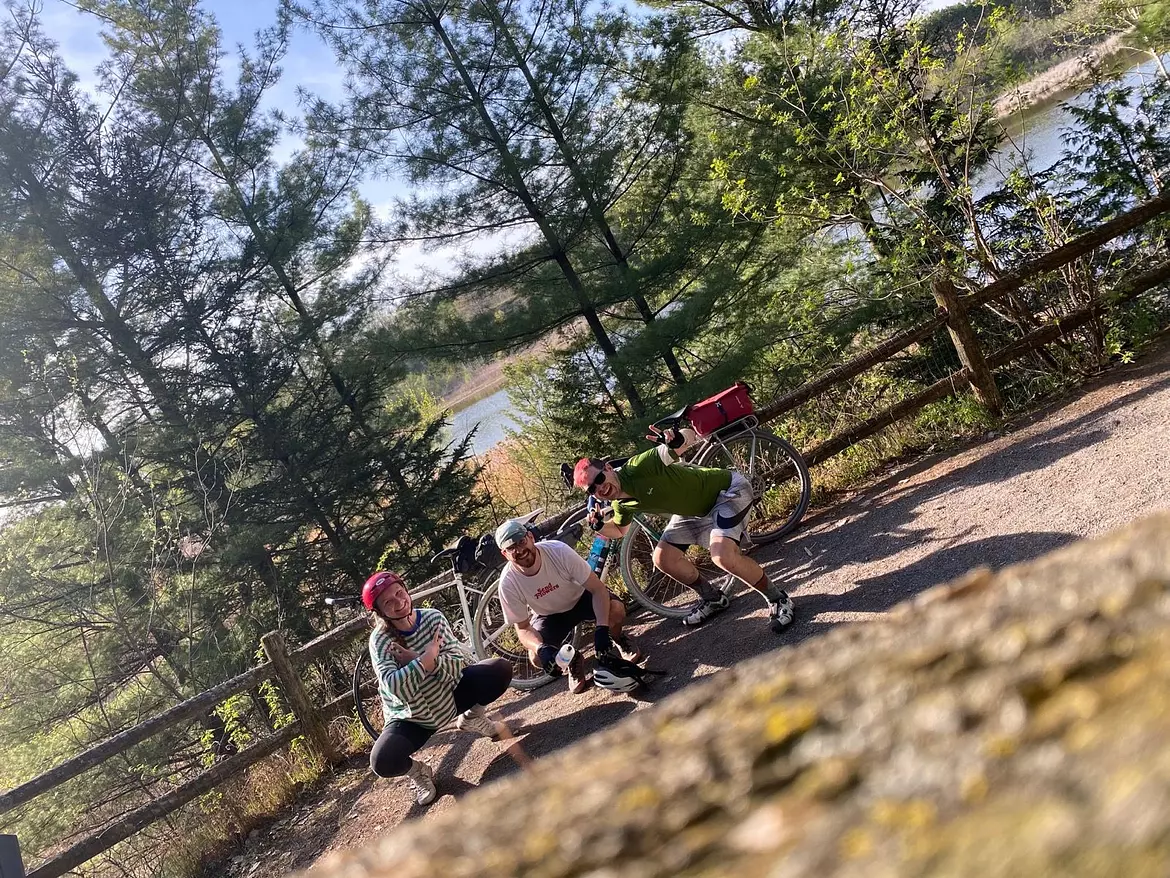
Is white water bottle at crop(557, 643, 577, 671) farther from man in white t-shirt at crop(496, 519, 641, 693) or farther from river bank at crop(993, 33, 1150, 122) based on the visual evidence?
river bank at crop(993, 33, 1150, 122)

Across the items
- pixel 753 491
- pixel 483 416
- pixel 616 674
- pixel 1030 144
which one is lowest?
pixel 616 674

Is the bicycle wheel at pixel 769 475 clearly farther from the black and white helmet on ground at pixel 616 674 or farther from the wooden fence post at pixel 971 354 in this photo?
the black and white helmet on ground at pixel 616 674

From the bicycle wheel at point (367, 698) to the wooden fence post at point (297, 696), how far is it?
0.32 m

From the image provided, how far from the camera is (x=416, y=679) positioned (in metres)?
4.69

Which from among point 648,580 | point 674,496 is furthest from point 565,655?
point 648,580

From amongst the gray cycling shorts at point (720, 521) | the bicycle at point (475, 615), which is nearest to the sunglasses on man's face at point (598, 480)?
the gray cycling shorts at point (720, 521)

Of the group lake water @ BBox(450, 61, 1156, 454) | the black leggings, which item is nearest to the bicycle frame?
the black leggings

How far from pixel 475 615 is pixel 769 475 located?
2.79 metres

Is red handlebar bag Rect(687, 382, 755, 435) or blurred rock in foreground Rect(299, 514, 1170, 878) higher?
blurred rock in foreground Rect(299, 514, 1170, 878)

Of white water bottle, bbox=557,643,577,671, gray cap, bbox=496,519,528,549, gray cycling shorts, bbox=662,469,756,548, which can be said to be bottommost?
white water bottle, bbox=557,643,577,671

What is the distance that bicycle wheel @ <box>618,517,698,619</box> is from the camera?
6070 millimetres

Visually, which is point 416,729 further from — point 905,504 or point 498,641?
point 905,504

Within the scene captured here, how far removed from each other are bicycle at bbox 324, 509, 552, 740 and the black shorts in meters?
0.90

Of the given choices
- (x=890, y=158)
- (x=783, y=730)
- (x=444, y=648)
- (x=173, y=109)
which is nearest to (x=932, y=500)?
(x=444, y=648)
